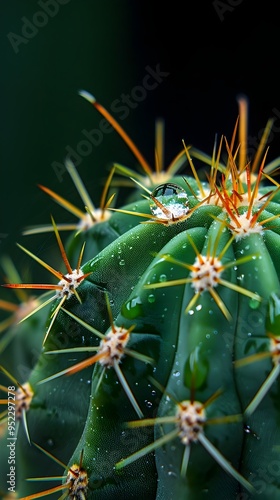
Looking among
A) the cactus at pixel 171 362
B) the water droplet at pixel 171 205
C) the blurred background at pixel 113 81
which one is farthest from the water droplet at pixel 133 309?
the blurred background at pixel 113 81

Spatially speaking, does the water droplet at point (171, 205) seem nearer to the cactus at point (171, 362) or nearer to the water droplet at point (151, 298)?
the cactus at point (171, 362)

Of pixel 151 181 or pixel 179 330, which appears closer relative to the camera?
pixel 179 330

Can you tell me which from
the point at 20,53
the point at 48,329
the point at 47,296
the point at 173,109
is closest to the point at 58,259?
the point at 47,296

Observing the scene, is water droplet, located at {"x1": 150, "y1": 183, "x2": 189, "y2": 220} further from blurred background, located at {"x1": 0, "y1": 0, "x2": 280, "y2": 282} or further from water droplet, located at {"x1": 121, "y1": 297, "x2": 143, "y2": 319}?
blurred background, located at {"x1": 0, "y1": 0, "x2": 280, "y2": 282}

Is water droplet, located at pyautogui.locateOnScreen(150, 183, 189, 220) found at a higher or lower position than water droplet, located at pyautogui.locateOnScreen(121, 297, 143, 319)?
higher

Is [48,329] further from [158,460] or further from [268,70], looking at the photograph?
[268,70]

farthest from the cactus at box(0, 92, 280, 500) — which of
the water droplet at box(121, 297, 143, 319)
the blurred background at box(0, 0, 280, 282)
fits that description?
the blurred background at box(0, 0, 280, 282)

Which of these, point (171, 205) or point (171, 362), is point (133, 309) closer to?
point (171, 362)
